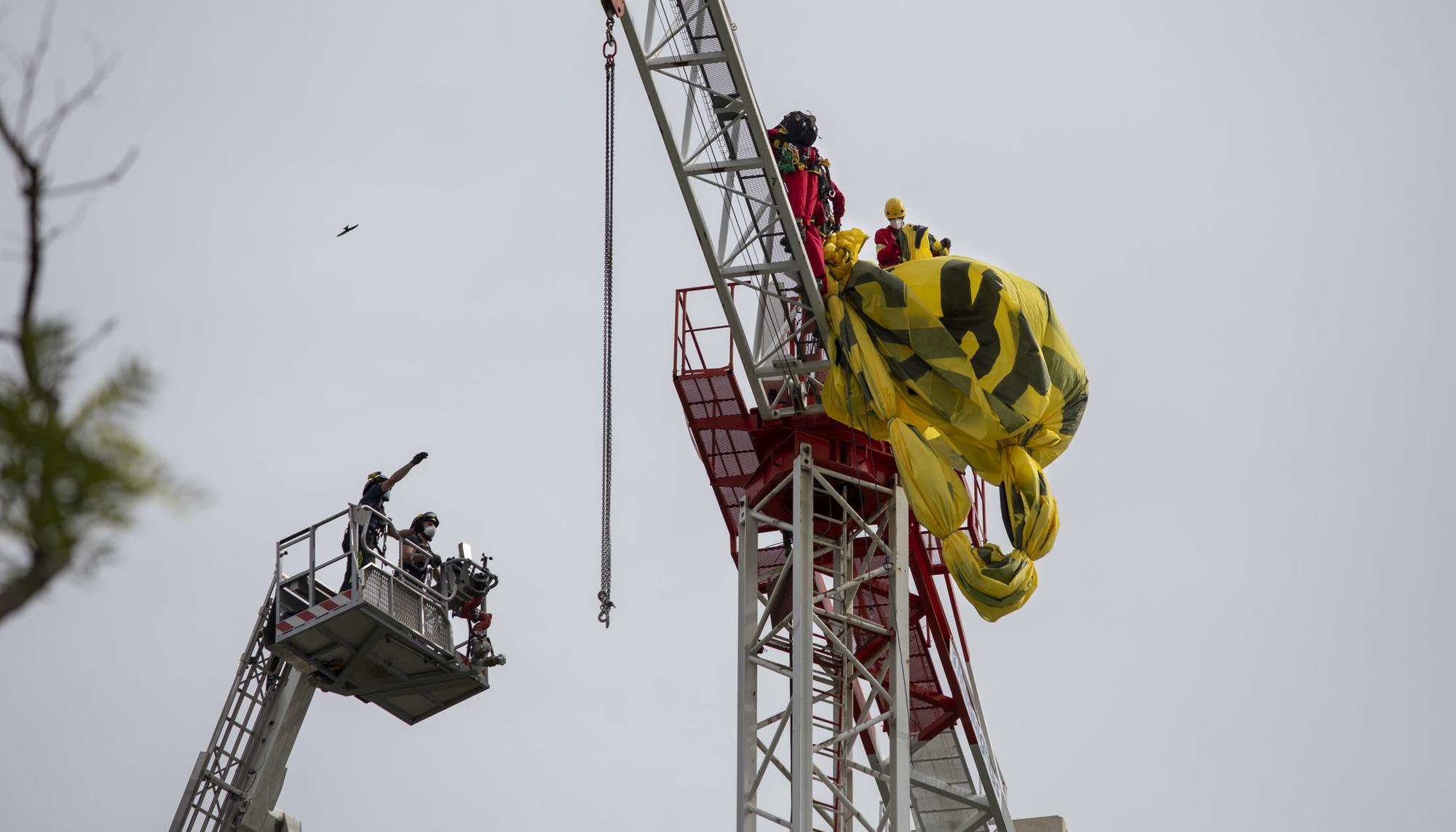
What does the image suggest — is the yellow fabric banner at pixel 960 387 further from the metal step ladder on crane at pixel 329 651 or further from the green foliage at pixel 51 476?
the green foliage at pixel 51 476

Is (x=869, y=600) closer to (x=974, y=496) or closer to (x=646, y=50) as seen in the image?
(x=974, y=496)

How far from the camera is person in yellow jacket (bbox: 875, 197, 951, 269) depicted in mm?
26094

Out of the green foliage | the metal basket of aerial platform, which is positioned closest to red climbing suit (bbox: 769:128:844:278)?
the metal basket of aerial platform

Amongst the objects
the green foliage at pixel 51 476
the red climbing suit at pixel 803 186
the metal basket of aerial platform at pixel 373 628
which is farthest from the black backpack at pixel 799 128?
the green foliage at pixel 51 476

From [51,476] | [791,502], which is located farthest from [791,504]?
[51,476]

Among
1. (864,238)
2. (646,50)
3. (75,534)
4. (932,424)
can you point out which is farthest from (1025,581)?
(75,534)

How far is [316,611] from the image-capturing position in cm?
2153

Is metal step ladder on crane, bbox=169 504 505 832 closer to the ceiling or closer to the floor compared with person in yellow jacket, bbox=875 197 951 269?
closer to the floor

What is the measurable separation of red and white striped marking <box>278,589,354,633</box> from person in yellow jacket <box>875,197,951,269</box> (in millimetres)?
8149

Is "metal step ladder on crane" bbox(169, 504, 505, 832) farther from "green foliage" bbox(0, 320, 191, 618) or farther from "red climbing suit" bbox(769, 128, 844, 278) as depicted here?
"green foliage" bbox(0, 320, 191, 618)

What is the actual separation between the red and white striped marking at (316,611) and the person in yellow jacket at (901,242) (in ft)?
26.7

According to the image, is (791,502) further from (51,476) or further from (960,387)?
(51,476)

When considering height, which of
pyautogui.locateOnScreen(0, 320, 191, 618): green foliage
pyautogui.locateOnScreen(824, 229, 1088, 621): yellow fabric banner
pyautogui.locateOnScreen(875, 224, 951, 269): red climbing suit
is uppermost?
pyautogui.locateOnScreen(875, 224, 951, 269): red climbing suit

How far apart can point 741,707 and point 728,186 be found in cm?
626
